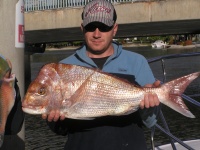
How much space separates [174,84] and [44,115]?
3.64ft

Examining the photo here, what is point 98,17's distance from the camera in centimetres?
392

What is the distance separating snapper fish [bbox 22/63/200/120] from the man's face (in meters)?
0.20

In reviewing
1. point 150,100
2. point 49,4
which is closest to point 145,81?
point 150,100

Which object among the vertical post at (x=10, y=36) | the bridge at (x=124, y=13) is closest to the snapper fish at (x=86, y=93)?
the vertical post at (x=10, y=36)

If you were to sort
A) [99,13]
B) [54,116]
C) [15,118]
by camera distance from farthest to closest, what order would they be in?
[15,118], [99,13], [54,116]

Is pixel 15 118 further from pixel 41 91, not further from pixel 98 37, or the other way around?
pixel 98 37

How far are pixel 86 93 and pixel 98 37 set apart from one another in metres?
0.48

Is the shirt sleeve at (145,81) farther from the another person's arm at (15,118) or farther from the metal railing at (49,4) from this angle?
the metal railing at (49,4)

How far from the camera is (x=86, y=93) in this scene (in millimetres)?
3801

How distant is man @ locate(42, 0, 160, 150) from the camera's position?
3842mm

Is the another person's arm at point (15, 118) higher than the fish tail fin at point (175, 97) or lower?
lower

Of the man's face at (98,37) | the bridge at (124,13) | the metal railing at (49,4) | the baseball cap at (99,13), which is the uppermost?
the metal railing at (49,4)

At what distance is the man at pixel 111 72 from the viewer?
384 centimetres

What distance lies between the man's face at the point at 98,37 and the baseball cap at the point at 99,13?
1.5 inches
